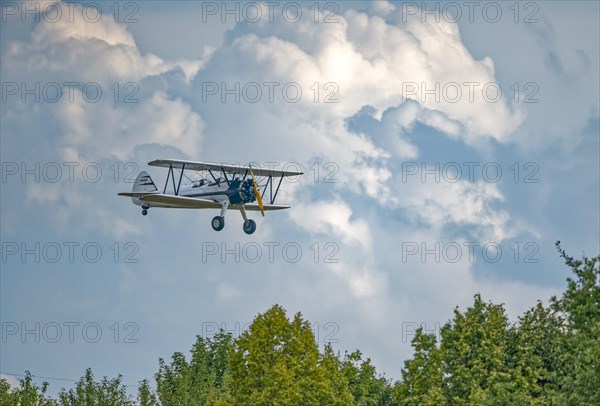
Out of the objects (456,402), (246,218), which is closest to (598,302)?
(456,402)

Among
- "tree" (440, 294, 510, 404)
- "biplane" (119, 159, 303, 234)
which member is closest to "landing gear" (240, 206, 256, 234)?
"biplane" (119, 159, 303, 234)

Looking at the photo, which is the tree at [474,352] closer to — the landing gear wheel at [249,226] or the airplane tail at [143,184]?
the landing gear wheel at [249,226]

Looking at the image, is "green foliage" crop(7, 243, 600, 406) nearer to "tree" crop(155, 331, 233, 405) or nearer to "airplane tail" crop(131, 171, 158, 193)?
"tree" crop(155, 331, 233, 405)

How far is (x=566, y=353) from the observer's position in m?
50.1

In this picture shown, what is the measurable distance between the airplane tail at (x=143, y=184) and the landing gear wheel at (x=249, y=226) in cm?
1224

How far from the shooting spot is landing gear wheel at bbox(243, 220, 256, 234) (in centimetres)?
8400

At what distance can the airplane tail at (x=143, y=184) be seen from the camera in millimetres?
94562

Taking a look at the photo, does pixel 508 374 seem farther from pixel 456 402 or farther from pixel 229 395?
pixel 229 395

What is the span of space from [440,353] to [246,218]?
33.6 m

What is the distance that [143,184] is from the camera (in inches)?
3745

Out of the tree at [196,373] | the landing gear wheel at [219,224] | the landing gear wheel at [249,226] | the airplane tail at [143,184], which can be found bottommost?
the tree at [196,373]

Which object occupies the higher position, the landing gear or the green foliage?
the landing gear

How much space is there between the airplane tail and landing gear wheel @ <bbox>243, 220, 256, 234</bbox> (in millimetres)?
12238

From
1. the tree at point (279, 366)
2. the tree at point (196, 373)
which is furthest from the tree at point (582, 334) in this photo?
the tree at point (196, 373)
